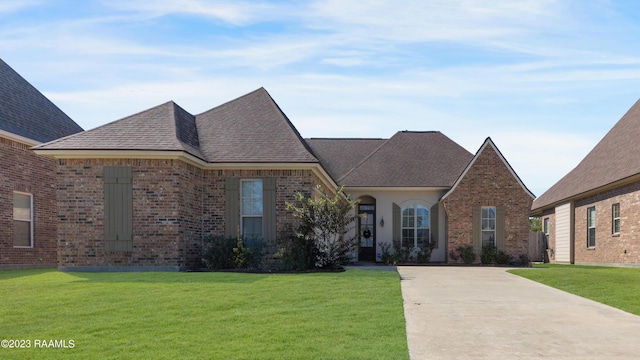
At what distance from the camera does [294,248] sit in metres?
→ 17.9

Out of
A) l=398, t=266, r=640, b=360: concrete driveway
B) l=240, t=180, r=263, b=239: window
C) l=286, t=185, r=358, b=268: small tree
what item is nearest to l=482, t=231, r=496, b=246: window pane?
l=286, t=185, r=358, b=268: small tree

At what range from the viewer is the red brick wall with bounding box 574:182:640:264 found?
20.9 m

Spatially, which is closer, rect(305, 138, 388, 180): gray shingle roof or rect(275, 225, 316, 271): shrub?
rect(275, 225, 316, 271): shrub

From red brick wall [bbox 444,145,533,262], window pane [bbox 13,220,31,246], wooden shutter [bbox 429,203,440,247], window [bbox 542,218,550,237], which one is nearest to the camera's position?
window pane [bbox 13,220,31,246]

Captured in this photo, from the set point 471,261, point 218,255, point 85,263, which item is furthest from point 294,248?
point 471,261

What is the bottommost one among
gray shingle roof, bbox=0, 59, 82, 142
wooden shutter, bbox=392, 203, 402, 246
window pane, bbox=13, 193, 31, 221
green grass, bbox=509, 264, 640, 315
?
green grass, bbox=509, 264, 640, 315

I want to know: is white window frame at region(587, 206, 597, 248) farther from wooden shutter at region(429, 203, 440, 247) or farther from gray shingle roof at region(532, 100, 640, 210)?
wooden shutter at region(429, 203, 440, 247)

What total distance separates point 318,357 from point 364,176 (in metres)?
20.5

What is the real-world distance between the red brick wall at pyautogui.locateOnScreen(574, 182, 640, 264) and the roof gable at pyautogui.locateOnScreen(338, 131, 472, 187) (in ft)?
17.8

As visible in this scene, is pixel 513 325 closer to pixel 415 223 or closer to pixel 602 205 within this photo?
pixel 602 205

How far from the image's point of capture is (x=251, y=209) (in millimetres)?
19016

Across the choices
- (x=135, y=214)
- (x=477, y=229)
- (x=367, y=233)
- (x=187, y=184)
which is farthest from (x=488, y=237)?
(x=135, y=214)

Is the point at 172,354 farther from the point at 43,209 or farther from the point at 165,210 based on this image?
the point at 43,209

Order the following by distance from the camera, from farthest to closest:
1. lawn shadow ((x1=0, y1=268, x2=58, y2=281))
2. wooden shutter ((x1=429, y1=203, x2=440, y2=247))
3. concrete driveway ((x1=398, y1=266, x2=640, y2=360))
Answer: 1. wooden shutter ((x1=429, y1=203, x2=440, y2=247))
2. lawn shadow ((x1=0, y1=268, x2=58, y2=281))
3. concrete driveway ((x1=398, y1=266, x2=640, y2=360))
